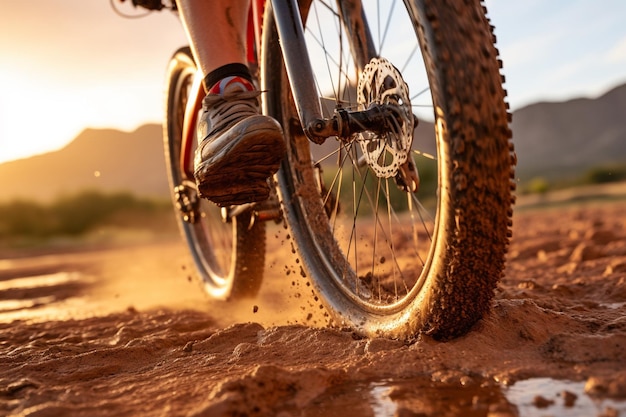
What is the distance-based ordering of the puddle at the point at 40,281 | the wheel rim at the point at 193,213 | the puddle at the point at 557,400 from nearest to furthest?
the puddle at the point at 557,400
the wheel rim at the point at 193,213
the puddle at the point at 40,281

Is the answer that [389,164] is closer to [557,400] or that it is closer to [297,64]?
[297,64]

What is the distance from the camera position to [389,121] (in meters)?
1.51

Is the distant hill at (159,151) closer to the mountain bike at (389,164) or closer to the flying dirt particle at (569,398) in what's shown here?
the mountain bike at (389,164)

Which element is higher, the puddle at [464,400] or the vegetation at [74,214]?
the vegetation at [74,214]

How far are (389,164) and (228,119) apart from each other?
0.45 meters

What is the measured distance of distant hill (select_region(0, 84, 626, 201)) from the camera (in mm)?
52500

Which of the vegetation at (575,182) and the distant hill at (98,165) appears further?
the distant hill at (98,165)

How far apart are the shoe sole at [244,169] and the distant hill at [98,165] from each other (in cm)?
4841

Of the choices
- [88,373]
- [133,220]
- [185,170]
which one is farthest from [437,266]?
[133,220]

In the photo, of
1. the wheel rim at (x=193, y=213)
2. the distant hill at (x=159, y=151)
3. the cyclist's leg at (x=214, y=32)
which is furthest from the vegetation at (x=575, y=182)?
the distant hill at (x=159, y=151)

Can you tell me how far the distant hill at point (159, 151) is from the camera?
52500 millimetres

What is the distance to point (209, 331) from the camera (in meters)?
2.02

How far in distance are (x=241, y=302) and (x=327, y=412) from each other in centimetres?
169

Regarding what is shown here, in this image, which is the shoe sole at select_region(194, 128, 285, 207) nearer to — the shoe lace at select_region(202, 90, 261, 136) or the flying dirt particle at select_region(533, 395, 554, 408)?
the shoe lace at select_region(202, 90, 261, 136)
